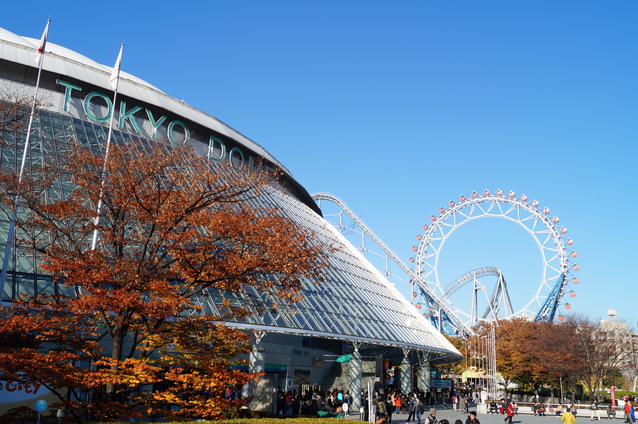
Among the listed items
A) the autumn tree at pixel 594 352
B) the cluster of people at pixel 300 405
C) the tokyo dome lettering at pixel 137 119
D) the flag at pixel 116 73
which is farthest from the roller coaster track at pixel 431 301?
the flag at pixel 116 73

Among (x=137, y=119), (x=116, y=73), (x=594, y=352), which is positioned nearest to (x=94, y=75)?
(x=137, y=119)

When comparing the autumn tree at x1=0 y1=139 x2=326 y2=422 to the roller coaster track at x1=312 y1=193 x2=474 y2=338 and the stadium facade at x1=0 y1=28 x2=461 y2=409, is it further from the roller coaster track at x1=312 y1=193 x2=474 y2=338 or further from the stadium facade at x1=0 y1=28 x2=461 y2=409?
the roller coaster track at x1=312 y1=193 x2=474 y2=338

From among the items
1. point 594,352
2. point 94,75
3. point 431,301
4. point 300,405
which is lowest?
point 300,405

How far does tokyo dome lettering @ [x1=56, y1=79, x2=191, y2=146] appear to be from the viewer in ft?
115

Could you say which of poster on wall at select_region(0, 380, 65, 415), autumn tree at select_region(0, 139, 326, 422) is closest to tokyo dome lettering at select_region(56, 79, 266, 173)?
autumn tree at select_region(0, 139, 326, 422)

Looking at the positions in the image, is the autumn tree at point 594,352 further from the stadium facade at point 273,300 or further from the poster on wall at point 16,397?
the poster on wall at point 16,397

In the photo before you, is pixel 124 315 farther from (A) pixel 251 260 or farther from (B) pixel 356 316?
(B) pixel 356 316

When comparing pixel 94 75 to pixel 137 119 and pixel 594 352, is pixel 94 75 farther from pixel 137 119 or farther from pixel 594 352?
pixel 594 352

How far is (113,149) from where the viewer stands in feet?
60.7

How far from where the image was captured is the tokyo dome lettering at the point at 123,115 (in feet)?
115

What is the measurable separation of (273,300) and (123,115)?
1670 centimetres

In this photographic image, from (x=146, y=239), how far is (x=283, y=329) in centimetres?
1225

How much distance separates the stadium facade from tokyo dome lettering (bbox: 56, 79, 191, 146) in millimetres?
71

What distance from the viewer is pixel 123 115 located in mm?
37031
